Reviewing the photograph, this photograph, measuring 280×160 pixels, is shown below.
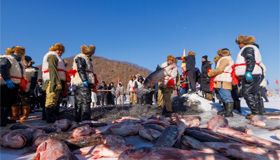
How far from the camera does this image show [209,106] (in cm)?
696

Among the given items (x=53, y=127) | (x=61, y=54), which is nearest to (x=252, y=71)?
(x=53, y=127)

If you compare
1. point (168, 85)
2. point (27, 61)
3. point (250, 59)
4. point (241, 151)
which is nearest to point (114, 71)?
point (27, 61)

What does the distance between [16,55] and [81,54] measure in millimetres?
1753

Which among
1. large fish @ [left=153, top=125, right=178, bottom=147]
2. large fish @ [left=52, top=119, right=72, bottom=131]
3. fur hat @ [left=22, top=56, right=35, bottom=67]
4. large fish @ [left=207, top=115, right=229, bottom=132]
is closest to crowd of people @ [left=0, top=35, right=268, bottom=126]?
fur hat @ [left=22, top=56, right=35, bottom=67]

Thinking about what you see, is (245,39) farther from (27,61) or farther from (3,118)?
(27,61)

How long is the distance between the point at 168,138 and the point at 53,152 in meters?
1.21

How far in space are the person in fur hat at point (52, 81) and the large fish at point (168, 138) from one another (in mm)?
3486

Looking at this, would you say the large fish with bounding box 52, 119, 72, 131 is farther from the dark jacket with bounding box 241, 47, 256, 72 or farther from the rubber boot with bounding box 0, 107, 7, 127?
the dark jacket with bounding box 241, 47, 256, 72

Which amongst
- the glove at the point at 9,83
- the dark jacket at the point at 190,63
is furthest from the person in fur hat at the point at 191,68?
the glove at the point at 9,83

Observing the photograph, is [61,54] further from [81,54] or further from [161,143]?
[161,143]

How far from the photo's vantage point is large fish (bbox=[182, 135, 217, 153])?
179 cm

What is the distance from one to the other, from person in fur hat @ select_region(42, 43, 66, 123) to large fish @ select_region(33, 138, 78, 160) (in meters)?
2.88

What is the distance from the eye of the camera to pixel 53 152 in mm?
1706

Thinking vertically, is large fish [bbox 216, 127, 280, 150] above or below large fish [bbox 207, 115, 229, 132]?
below
